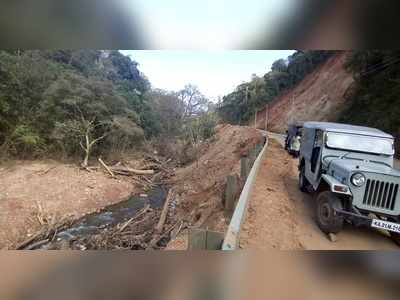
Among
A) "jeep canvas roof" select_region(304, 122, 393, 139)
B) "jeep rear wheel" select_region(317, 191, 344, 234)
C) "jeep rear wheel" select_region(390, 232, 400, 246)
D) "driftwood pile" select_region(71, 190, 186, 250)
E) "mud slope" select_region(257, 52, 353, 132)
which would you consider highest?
"mud slope" select_region(257, 52, 353, 132)

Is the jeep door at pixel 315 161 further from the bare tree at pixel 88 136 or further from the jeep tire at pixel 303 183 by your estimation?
the bare tree at pixel 88 136

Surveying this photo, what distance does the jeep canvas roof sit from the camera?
1770 mm

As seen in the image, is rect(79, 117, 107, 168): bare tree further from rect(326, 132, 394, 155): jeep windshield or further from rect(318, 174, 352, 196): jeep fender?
rect(326, 132, 394, 155): jeep windshield

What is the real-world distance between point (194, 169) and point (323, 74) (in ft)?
3.11

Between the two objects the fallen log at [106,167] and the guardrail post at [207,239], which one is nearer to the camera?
the guardrail post at [207,239]

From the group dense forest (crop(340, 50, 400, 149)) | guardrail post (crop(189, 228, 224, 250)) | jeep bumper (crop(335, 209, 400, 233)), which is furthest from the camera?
dense forest (crop(340, 50, 400, 149))

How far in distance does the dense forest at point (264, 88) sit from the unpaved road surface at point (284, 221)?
32 centimetres

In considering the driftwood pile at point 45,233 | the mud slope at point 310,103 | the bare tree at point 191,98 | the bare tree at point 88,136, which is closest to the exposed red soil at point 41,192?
the driftwood pile at point 45,233

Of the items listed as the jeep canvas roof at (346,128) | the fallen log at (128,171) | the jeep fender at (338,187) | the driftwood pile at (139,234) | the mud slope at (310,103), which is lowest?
the driftwood pile at (139,234)

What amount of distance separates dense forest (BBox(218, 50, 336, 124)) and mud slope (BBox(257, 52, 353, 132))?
6 centimetres

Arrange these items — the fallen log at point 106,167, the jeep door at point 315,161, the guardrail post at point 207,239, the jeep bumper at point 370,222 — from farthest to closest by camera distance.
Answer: the jeep door at point 315,161 → the fallen log at point 106,167 → the jeep bumper at point 370,222 → the guardrail post at point 207,239

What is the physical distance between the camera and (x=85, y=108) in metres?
1.63

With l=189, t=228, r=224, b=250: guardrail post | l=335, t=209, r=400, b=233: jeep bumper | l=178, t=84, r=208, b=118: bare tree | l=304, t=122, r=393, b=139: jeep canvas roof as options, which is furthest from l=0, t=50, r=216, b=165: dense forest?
l=335, t=209, r=400, b=233: jeep bumper

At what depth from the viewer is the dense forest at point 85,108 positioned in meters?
1.53
